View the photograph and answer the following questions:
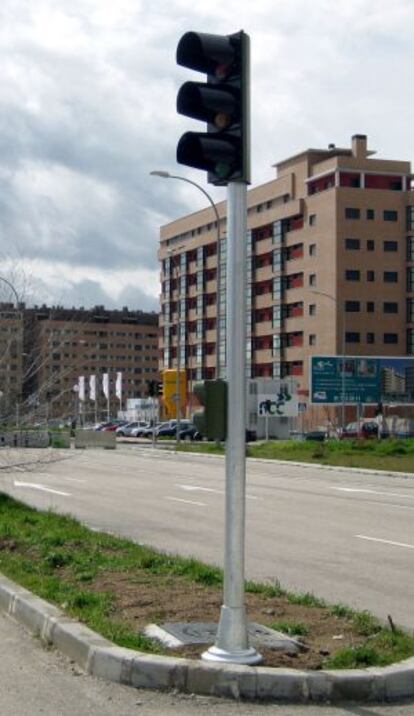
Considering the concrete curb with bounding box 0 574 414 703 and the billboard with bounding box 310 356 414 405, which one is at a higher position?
the billboard with bounding box 310 356 414 405

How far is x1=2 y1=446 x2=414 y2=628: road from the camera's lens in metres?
11.8

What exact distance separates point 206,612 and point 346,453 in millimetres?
39757

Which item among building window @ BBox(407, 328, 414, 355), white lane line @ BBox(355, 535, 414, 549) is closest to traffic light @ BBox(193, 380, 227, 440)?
white lane line @ BBox(355, 535, 414, 549)

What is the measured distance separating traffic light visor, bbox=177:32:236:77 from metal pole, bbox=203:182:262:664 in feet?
2.59

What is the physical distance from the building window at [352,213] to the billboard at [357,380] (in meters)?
29.8

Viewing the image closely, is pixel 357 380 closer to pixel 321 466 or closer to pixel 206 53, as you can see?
pixel 321 466

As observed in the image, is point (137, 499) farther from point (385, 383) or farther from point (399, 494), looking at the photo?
point (385, 383)

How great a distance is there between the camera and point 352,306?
334 feet

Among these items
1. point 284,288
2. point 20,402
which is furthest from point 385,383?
point 20,402

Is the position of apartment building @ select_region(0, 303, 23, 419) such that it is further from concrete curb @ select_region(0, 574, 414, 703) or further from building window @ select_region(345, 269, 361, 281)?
building window @ select_region(345, 269, 361, 281)

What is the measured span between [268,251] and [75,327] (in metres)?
95.9

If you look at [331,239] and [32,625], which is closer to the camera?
[32,625]

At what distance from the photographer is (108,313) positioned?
182625 mm

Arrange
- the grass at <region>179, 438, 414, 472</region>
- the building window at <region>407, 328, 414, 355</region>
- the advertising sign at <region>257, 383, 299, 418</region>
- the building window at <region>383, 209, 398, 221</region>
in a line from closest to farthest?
the grass at <region>179, 438, 414, 472</region>, the advertising sign at <region>257, 383, 299, 418</region>, the building window at <region>383, 209, 398, 221</region>, the building window at <region>407, 328, 414, 355</region>
